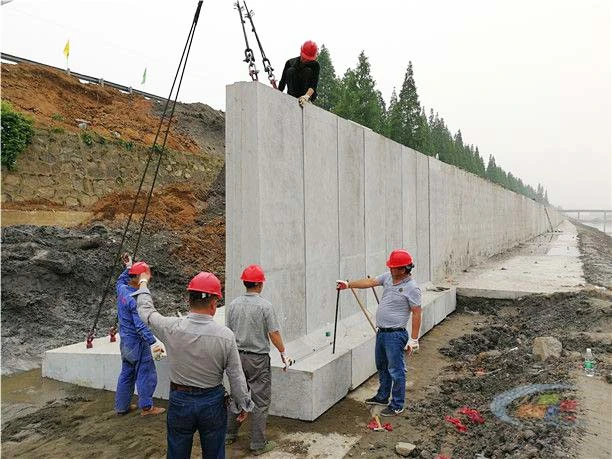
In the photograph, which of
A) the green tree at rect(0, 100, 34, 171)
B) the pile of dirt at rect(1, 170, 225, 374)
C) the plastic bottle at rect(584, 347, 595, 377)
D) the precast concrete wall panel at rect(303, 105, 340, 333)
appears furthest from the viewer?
the green tree at rect(0, 100, 34, 171)

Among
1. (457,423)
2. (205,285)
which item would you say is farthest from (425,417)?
(205,285)

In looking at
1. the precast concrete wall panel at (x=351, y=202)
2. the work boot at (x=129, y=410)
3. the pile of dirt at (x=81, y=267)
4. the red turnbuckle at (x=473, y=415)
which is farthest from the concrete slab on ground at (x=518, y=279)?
the work boot at (x=129, y=410)

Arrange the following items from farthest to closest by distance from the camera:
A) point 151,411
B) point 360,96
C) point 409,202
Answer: point 360,96
point 409,202
point 151,411

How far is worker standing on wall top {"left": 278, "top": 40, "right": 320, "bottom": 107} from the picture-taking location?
6473 mm

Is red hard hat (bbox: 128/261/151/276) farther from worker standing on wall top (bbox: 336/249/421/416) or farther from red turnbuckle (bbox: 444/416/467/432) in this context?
red turnbuckle (bbox: 444/416/467/432)

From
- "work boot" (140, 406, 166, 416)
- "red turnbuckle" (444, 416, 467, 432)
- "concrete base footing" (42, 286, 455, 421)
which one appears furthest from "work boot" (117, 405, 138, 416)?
"red turnbuckle" (444, 416, 467, 432)

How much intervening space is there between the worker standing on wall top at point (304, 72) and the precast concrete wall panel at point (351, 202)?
841 mm

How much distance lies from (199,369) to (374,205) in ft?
18.3

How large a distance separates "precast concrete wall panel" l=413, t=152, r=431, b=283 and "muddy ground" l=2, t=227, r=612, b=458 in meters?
2.44

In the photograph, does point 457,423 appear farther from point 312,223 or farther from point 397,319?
point 312,223

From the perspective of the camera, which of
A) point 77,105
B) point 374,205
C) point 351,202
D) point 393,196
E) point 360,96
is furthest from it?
point 360,96

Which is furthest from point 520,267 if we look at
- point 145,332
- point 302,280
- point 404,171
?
point 145,332

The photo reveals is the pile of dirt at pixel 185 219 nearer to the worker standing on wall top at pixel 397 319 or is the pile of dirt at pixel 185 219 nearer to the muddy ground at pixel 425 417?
the muddy ground at pixel 425 417

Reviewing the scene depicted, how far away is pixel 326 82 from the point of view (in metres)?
39.6
